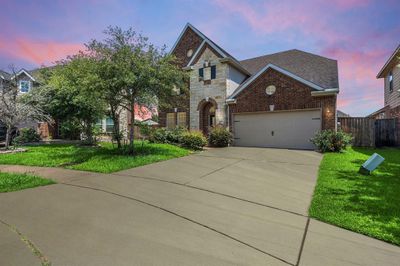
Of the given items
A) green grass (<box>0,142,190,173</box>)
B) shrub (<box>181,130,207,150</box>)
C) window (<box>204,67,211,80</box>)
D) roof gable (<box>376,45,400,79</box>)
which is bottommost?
green grass (<box>0,142,190,173</box>)

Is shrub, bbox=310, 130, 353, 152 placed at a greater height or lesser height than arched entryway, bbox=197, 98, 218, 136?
lesser

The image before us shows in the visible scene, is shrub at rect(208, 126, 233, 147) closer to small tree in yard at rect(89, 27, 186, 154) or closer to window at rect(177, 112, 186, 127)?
window at rect(177, 112, 186, 127)

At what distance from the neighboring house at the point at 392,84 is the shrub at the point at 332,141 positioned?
20.5 feet

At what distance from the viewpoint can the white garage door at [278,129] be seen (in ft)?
45.4

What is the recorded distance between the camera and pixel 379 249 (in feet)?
10.5

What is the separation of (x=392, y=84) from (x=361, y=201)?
17.2 metres

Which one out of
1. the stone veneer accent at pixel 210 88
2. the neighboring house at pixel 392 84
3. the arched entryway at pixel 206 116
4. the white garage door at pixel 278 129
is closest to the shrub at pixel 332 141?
the white garage door at pixel 278 129

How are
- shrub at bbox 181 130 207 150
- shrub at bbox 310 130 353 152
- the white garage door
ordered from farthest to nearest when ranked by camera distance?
1. the white garage door
2. shrub at bbox 181 130 207 150
3. shrub at bbox 310 130 353 152

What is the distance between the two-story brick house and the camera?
1590cm

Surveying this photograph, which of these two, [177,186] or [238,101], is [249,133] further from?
[177,186]

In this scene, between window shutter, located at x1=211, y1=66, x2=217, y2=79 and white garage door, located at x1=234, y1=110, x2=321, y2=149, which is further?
window shutter, located at x1=211, y1=66, x2=217, y2=79

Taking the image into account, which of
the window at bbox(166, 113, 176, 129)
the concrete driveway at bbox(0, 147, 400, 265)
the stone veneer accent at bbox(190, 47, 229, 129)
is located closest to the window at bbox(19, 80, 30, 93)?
the window at bbox(166, 113, 176, 129)

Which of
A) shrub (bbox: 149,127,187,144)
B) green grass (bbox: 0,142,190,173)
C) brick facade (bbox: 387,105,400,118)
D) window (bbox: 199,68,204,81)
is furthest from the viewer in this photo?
window (bbox: 199,68,204,81)

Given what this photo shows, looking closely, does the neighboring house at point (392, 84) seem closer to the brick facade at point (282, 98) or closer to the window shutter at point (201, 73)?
the brick facade at point (282, 98)
